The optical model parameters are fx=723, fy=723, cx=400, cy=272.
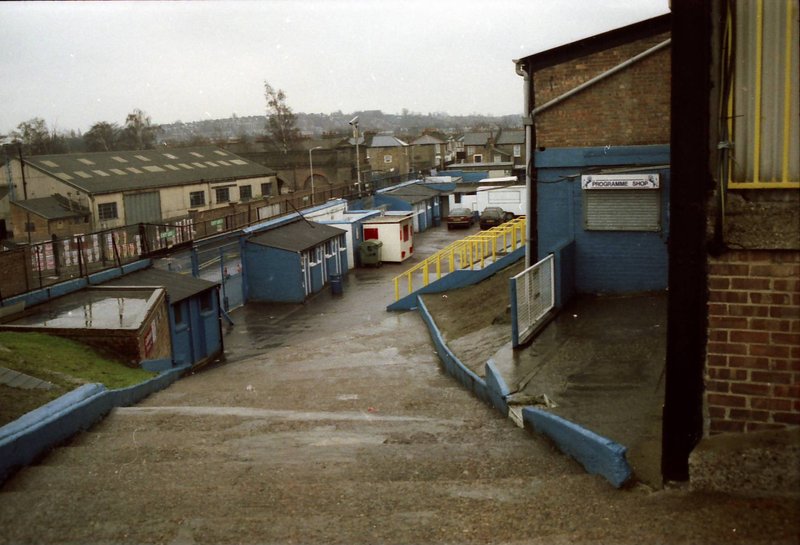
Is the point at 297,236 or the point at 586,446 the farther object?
the point at 297,236

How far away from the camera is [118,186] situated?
143ft

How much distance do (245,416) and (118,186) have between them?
39.2 m

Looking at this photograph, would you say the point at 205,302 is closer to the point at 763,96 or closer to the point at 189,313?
the point at 189,313

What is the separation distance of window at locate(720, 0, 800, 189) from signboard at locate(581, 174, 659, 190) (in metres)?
9.49

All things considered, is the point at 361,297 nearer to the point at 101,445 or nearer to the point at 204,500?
the point at 101,445

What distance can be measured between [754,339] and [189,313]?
49.3 ft

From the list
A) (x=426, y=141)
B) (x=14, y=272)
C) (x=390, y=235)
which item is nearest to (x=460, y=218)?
(x=390, y=235)

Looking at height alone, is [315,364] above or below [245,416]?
below

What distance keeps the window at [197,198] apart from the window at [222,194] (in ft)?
4.29

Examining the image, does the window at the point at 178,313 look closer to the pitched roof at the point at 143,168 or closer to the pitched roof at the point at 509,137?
the pitched roof at the point at 143,168

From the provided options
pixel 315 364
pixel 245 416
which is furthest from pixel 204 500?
pixel 315 364

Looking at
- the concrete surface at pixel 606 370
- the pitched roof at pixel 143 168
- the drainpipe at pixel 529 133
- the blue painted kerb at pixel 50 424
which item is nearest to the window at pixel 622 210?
the drainpipe at pixel 529 133

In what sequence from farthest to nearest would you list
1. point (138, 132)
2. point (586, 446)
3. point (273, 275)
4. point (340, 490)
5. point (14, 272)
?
1. point (138, 132)
2. point (273, 275)
3. point (14, 272)
4. point (586, 446)
5. point (340, 490)

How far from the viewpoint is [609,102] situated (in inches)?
547
